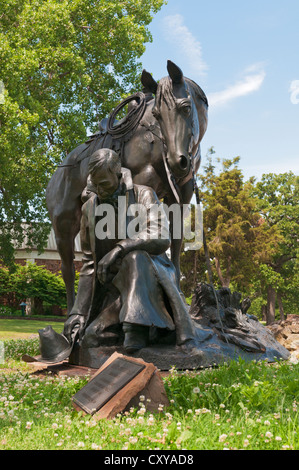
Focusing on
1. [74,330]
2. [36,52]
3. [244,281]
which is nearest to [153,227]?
[74,330]

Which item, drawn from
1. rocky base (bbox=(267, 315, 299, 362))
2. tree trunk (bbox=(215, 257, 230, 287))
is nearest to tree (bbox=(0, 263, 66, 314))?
tree trunk (bbox=(215, 257, 230, 287))

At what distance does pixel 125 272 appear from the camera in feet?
16.0

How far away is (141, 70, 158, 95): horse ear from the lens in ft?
19.6

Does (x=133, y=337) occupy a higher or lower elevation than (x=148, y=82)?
lower

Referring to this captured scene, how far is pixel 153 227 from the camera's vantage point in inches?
195

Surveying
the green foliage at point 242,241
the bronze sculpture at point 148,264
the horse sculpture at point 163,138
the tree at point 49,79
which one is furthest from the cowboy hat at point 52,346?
the green foliage at point 242,241

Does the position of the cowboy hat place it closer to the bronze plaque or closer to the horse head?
the bronze plaque

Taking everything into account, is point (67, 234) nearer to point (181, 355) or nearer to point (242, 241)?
point (181, 355)

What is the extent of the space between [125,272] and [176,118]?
185 centimetres

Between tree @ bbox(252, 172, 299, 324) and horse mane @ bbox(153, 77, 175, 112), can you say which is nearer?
horse mane @ bbox(153, 77, 175, 112)

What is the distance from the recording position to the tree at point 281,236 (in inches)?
1195

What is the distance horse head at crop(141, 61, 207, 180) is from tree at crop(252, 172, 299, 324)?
24486 millimetres

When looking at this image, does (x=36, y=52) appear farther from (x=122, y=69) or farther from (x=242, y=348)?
(x=242, y=348)

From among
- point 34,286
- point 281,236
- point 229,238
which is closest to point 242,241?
point 229,238
